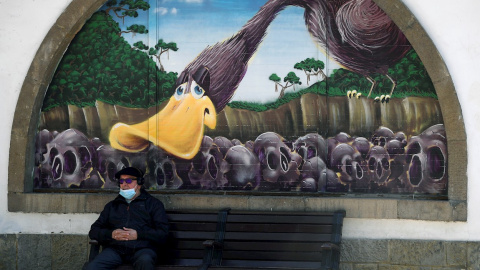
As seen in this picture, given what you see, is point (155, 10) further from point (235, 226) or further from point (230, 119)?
point (235, 226)

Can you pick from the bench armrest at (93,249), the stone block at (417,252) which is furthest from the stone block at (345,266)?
the bench armrest at (93,249)

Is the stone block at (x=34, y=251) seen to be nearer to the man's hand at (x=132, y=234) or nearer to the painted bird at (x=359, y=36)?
the man's hand at (x=132, y=234)

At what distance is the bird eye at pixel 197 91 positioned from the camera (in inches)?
344

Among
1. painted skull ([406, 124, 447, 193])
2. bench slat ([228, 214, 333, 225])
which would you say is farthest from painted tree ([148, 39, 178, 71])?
painted skull ([406, 124, 447, 193])


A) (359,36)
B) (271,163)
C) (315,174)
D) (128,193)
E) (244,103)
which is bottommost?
(128,193)

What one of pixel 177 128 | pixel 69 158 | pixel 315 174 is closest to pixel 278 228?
pixel 315 174

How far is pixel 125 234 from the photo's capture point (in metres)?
7.76

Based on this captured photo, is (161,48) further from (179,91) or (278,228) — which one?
(278,228)

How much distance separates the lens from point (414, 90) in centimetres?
835

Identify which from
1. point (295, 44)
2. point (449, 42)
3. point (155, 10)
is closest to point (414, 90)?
point (449, 42)

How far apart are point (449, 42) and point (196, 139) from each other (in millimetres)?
2857

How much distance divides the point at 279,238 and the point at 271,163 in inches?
38.0

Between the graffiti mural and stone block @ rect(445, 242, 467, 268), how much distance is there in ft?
1.93

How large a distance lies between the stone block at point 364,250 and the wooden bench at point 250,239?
1.36 feet
